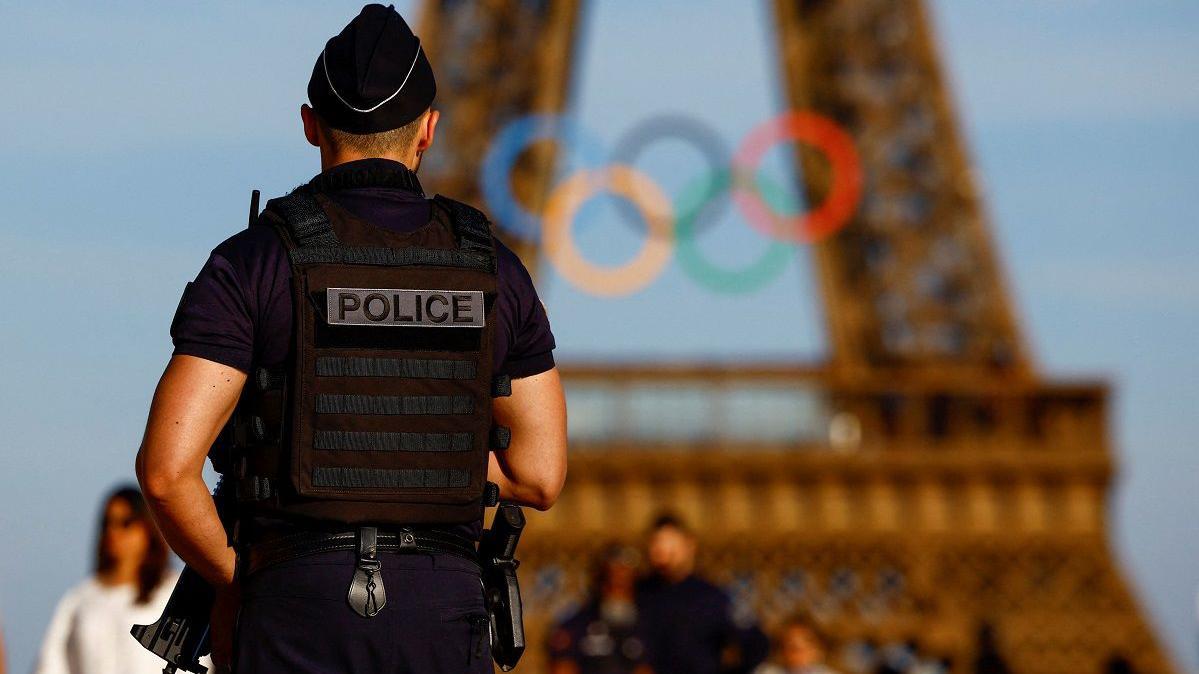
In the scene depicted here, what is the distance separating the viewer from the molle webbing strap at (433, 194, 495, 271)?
4.45 meters

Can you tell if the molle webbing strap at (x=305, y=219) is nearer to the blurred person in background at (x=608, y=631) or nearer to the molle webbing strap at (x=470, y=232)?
the molle webbing strap at (x=470, y=232)

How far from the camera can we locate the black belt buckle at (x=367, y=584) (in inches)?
165

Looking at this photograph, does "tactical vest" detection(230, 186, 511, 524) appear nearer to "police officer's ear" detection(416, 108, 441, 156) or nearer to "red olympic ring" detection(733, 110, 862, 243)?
"police officer's ear" detection(416, 108, 441, 156)

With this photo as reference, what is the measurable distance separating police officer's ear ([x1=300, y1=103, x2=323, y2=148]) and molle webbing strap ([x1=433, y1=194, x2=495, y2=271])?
266mm

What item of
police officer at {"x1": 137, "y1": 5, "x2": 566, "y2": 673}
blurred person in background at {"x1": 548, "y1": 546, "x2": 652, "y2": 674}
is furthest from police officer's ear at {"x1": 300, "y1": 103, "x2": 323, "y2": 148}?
blurred person in background at {"x1": 548, "y1": 546, "x2": 652, "y2": 674}

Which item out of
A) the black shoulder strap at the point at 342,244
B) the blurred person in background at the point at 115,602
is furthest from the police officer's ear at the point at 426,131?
the blurred person in background at the point at 115,602

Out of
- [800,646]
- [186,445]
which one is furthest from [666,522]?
[186,445]

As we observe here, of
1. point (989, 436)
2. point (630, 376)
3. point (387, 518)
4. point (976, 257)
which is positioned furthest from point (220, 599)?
point (976, 257)

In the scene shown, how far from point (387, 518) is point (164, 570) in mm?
4169

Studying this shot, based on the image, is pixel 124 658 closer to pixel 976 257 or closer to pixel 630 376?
pixel 630 376

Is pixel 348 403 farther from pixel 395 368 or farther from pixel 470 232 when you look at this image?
pixel 470 232

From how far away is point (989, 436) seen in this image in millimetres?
32906

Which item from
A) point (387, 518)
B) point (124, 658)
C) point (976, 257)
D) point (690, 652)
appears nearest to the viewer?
point (387, 518)

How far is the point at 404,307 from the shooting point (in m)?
4.31
